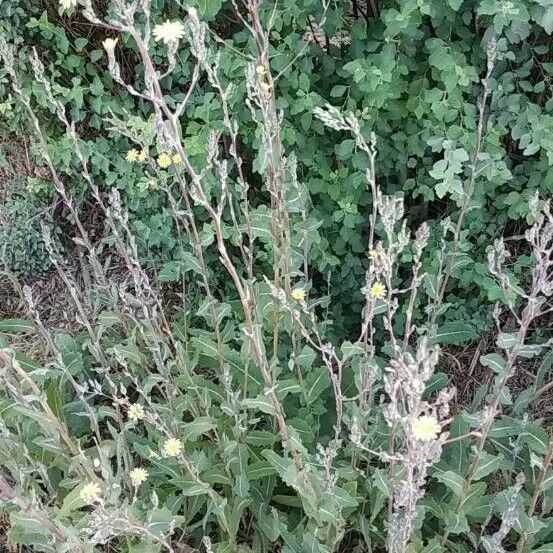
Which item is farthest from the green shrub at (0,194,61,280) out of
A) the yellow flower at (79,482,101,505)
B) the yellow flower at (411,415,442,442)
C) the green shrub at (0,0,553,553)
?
the yellow flower at (411,415,442,442)

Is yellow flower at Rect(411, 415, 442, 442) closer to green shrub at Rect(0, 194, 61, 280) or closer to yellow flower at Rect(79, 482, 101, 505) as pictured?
yellow flower at Rect(79, 482, 101, 505)

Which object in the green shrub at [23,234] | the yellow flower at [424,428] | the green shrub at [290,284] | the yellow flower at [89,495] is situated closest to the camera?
the yellow flower at [424,428]

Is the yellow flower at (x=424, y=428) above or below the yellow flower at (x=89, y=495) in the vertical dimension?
above

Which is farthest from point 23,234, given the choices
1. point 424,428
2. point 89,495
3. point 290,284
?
point 424,428

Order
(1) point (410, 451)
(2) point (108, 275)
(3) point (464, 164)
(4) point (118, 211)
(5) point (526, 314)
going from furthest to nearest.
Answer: (2) point (108, 275) < (3) point (464, 164) < (4) point (118, 211) < (5) point (526, 314) < (1) point (410, 451)

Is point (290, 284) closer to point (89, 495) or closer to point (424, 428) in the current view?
point (89, 495)

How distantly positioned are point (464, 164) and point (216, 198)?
107 cm

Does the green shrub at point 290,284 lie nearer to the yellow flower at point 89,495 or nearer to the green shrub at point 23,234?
the yellow flower at point 89,495

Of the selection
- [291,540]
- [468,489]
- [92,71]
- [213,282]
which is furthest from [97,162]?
[468,489]

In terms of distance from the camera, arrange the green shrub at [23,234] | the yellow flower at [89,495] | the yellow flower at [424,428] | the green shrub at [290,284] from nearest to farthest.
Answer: the yellow flower at [424,428], the yellow flower at [89,495], the green shrub at [290,284], the green shrub at [23,234]

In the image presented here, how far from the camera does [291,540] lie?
224cm

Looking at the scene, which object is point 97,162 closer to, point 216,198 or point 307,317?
point 216,198

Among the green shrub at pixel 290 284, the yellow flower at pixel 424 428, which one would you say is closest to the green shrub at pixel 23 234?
the green shrub at pixel 290 284

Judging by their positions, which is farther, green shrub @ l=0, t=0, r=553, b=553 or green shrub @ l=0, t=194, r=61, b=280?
green shrub @ l=0, t=194, r=61, b=280
